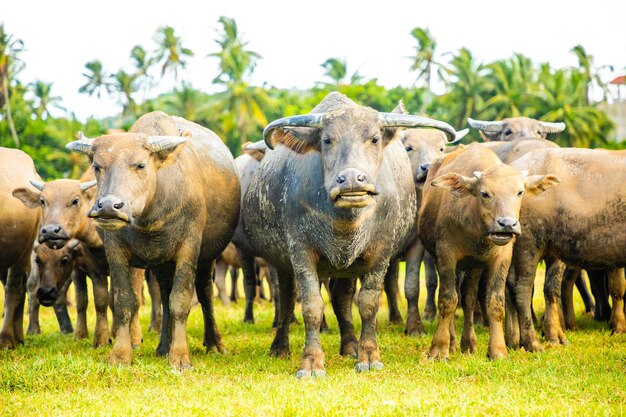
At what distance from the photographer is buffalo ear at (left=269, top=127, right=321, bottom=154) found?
26.7 feet

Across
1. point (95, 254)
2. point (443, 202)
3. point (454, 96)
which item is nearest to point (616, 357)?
point (443, 202)

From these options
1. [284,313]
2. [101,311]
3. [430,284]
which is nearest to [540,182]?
[284,313]

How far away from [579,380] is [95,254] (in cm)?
583

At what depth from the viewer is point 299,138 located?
817cm

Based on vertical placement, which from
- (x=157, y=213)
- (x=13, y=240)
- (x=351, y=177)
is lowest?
(x=13, y=240)

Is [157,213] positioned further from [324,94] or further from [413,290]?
[324,94]

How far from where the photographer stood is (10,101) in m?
60.8

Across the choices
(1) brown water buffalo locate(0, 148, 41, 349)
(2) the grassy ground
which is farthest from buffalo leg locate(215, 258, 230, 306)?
(2) the grassy ground

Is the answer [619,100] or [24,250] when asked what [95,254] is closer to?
[24,250]

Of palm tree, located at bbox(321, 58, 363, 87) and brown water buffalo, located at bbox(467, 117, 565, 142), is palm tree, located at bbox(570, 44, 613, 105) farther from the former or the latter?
brown water buffalo, located at bbox(467, 117, 565, 142)

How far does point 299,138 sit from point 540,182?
101 inches

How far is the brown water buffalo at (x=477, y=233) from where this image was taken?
8.32 metres

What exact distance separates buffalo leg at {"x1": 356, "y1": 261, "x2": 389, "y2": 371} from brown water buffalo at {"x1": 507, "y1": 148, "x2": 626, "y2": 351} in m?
1.79

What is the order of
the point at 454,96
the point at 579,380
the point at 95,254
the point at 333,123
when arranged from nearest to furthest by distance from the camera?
1. the point at 579,380
2. the point at 333,123
3. the point at 95,254
4. the point at 454,96
